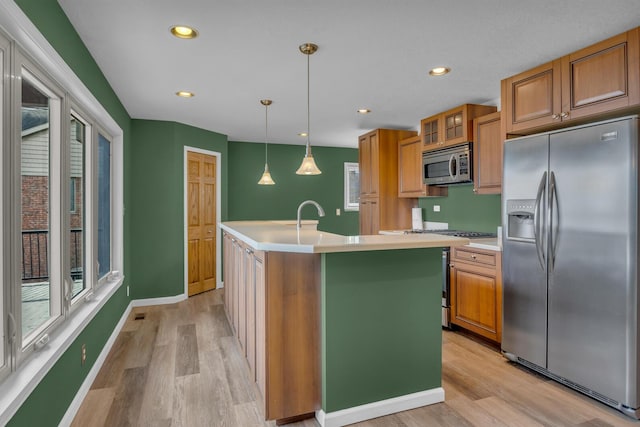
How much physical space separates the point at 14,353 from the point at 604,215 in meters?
3.15

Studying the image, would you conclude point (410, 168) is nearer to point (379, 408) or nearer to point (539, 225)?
point (539, 225)

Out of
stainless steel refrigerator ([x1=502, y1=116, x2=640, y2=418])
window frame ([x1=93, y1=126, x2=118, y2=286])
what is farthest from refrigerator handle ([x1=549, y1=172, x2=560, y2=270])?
window frame ([x1=93, y1=126, x2=118, y2=286])

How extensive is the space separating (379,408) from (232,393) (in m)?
0.98

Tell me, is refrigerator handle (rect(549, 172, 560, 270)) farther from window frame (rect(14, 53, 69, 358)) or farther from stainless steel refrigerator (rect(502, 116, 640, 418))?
window frame (rect(14, 53, 69, 358))

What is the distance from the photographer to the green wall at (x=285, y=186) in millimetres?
6348

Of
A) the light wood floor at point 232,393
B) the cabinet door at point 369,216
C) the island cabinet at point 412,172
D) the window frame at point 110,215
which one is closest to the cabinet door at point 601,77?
the light wood floor at point 232,393

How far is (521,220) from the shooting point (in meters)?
2.79

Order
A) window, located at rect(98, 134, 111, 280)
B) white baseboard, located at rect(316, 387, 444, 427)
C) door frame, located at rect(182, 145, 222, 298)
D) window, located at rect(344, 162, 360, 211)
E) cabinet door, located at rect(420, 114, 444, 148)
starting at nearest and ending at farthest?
white baseboard, located at rect(316, 387, 444, 427) < window, located at rect(98, 134, 111, 280) < cabinet door, located at rect(420, 114, 444, 148) < door frame, located at rect(182, 145, 222, 298) < window, located at rect(344, 162, 360, 211)

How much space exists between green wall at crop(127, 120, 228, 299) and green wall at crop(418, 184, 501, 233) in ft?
11.1

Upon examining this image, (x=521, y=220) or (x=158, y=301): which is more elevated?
(x=521, y=220)

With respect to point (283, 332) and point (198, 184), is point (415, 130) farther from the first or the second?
point (283, 332)

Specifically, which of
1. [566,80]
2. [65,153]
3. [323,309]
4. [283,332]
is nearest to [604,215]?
[566,80]

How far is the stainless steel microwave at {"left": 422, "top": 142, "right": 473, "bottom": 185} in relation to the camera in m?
3.86

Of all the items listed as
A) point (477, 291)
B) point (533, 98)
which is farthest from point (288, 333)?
point (533, 98)
